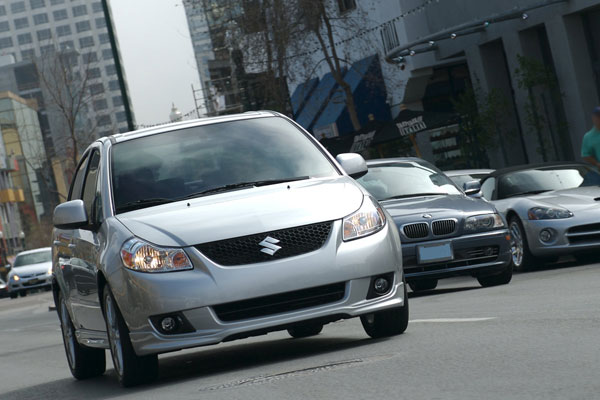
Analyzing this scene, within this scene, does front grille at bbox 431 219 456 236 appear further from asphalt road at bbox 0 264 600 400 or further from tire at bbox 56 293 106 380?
tire at bbox 56 293 106 380

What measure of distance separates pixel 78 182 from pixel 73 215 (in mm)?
1669

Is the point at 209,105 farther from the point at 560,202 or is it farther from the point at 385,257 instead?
the point at 385,257

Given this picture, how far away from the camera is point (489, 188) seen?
17266 millimetres

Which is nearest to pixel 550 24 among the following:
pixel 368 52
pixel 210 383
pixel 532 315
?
pixel 368 52

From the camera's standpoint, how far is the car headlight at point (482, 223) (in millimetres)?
13406

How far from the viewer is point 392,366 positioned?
7070 mm

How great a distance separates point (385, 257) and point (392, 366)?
4.44ft

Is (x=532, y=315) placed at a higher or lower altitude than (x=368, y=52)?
lower

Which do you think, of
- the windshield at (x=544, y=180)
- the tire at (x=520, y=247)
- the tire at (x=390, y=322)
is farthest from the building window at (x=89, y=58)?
the tire at (x=390, y=322)

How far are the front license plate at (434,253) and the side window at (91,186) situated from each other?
14.7ft

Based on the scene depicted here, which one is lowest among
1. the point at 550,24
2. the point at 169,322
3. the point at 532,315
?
the point at 532,315

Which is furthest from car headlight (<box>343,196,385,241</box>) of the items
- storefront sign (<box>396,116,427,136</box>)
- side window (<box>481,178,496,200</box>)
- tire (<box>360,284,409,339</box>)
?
storefront sign (<box>396,116,427,136</box>)

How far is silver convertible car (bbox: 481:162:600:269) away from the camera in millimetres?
15352

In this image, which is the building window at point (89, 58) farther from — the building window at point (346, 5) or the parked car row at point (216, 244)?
the parked car row at point (216, 244)
